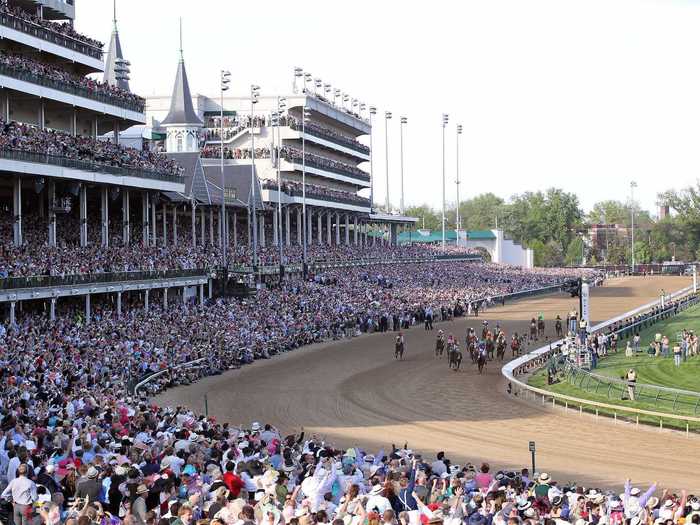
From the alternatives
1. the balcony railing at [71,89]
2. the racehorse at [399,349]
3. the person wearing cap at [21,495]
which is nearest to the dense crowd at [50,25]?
the balcony railing at [71,89]

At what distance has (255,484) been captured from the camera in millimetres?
13266

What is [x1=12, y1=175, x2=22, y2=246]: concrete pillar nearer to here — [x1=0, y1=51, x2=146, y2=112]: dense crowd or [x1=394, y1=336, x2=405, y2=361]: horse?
[x1=0, y1=51, x2=146, y2=112]: dense crowd

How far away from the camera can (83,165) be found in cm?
3978

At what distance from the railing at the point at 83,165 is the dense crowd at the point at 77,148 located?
102mm

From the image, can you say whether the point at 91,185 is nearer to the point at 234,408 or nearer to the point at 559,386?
the point at 234,408

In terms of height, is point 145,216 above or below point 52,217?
above

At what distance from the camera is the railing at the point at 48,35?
126ft

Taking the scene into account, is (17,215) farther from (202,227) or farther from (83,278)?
(202,227)

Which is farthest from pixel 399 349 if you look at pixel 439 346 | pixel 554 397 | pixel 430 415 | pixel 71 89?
pixel 71 89

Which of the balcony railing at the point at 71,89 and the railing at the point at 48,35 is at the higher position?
the railing at the point at 48,35

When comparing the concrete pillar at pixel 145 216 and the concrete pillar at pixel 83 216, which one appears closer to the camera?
the concrete pillar at pixel 83 216

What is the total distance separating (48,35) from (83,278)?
37.5 feet

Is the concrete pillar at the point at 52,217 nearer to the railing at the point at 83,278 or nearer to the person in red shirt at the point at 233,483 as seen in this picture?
the railing at the point at 83,278

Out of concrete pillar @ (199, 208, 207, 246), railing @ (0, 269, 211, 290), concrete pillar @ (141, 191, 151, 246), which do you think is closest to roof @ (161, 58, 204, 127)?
concrete pillar @ (199, 208, 207, 246)
